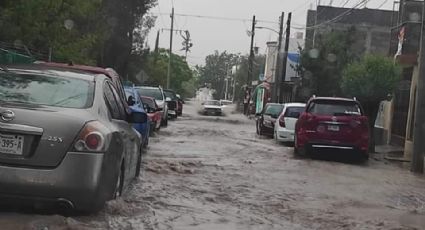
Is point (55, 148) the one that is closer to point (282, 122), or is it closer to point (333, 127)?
point (333, 127)

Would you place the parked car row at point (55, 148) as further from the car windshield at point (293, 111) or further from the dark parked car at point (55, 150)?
the car windshield at point (293, 111)

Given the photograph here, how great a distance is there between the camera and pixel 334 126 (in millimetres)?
16125

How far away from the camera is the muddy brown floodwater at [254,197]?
23.8 feet

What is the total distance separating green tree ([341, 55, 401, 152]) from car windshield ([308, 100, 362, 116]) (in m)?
5.67

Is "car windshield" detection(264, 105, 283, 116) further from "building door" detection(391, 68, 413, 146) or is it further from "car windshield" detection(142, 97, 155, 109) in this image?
"car windshield" detection(142, 97, 155, 109)

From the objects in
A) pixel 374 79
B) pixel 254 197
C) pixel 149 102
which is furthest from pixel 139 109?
pixel 374 79

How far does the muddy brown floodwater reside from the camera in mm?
7262

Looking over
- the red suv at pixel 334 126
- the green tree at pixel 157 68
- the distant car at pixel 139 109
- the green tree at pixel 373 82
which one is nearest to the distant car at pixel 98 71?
the distant car at pixel 139 109

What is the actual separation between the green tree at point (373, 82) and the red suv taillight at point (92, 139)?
655 inches

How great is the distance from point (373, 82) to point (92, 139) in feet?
57.6

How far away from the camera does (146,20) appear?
41.9 metres

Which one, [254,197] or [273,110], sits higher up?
[273,110]

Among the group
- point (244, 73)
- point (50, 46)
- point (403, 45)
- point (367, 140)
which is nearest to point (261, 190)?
point (367, 140)

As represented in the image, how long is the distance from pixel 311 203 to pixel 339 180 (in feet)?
10.6
